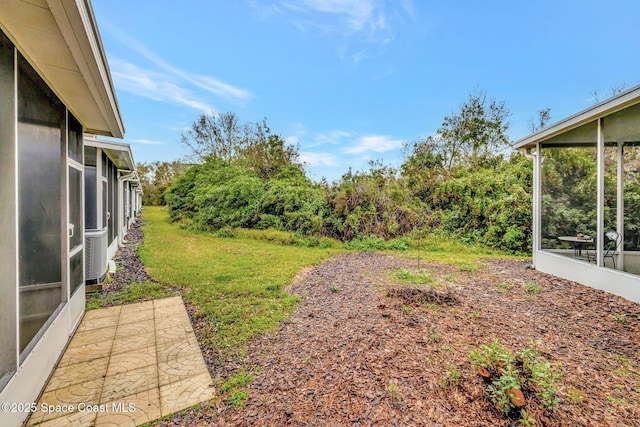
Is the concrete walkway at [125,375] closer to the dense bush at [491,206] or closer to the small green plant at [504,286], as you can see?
the small green plant at [504,286]

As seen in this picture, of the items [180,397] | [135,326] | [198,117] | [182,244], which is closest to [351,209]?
[182,244]

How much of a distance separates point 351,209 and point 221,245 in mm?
4904

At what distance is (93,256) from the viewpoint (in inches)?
184

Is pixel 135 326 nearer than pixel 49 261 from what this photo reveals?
No

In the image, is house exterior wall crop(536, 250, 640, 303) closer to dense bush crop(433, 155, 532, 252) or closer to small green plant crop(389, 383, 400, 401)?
dense bush crop(433, 155, 532, 252)

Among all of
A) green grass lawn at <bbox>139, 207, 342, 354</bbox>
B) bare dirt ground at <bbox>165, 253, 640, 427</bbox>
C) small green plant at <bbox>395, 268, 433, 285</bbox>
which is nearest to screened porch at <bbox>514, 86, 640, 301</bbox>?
bare dirt ground at <bbox>165, 253, 640, 427</bbox>

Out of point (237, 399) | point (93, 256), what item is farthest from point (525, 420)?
point (93, 256)

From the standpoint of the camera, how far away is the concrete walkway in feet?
6.69

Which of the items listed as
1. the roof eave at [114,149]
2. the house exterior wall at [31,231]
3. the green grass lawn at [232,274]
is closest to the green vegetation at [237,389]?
the green grass lawn at [232,274]

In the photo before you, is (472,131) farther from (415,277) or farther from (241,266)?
(241,266)

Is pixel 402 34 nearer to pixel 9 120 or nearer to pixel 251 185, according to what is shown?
pixel 251 185

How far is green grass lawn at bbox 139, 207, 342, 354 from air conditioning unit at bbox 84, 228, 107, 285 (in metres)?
0.97

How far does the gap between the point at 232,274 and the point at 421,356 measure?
427cm

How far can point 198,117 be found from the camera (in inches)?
710
